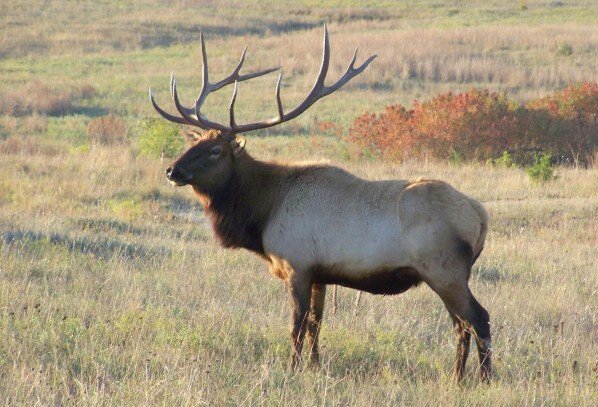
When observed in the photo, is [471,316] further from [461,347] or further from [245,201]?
[245,201]

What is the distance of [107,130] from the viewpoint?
24344 millimetres

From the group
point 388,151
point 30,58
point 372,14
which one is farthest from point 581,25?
point 388,151

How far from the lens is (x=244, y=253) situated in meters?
11.5

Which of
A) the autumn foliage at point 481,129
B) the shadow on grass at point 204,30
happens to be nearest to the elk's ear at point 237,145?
the autumn foliage at point 481,129

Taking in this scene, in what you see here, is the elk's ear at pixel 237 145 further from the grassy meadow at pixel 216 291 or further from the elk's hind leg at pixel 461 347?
the elk's hind leg at pixel 461 347

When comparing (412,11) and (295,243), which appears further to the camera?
(412,11)

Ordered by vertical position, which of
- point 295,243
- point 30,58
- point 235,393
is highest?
point 295,243

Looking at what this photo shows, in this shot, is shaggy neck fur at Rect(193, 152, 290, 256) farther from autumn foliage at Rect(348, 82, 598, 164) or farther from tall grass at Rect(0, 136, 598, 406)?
autumn foliage at Rect(348, 82, 598, 164)

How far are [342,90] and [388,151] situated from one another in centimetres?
1234

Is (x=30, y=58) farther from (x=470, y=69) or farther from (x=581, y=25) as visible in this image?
(x=581, y=25)

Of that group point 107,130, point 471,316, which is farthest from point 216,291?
point 107,130

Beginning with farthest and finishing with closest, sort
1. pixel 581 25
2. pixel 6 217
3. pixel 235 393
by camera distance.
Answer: pixel 581 25, pixel 6 217, pixel 235 393

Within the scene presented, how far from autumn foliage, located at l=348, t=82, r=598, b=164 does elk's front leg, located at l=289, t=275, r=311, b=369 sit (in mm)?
13909

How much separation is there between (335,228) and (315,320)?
2.64 feet
